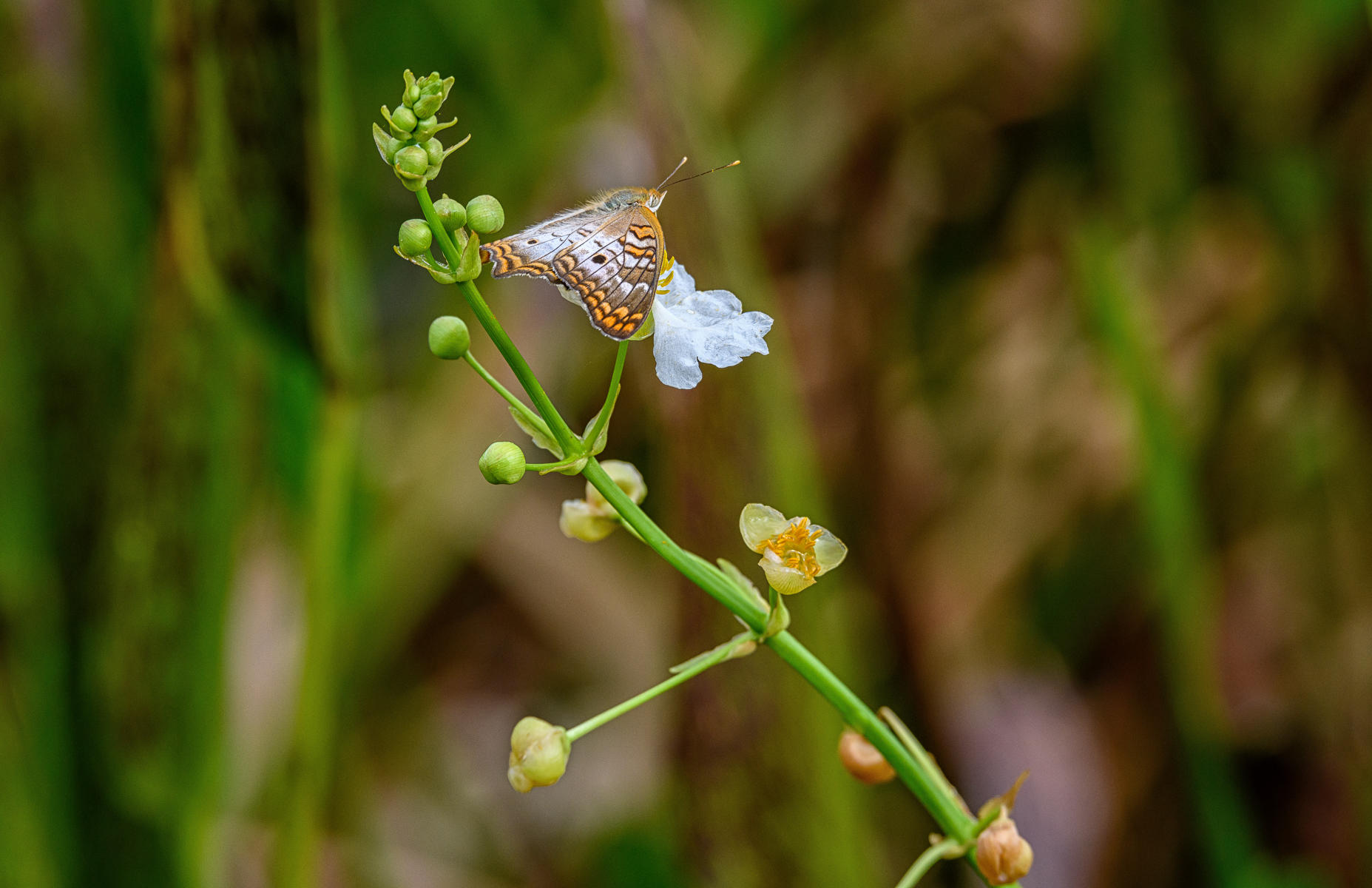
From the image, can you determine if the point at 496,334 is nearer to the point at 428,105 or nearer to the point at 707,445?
the point at 428,105

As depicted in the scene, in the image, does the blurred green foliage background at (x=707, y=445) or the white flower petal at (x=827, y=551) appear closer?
the white flower petal at (x=827, y=551)

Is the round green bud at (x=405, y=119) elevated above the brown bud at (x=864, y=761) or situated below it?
above

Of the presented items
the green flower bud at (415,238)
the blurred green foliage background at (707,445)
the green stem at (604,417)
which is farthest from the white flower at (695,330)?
the blurred green foliage background at (707,445)

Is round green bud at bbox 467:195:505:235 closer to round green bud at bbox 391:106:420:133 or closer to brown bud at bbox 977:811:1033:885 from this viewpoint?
A: round green bud at bbox 391:106:420:133

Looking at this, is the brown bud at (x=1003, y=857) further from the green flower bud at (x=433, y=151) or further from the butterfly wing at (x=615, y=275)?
the green flower bud at (x=433, y=151)

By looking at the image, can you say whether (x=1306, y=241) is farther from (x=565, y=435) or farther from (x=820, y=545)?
(x=565, y=435)

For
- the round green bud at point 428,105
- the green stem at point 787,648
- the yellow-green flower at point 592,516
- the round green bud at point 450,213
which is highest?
the round green bud at point 428,105
